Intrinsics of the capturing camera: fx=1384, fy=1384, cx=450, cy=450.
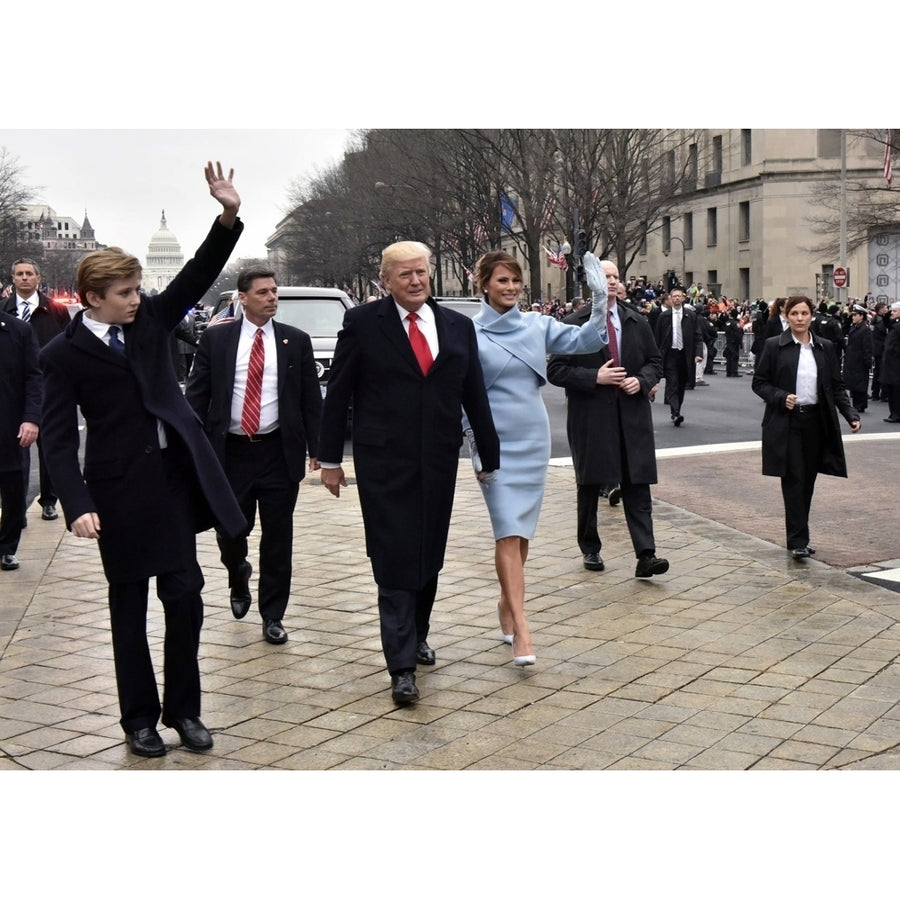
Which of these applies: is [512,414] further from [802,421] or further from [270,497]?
[802,421]

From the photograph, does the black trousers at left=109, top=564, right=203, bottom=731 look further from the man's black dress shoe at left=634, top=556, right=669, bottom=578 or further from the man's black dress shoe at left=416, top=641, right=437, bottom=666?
the man's black dress shoe at left=634, top=556, right=669, bottom=578

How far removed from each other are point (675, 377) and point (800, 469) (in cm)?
1079

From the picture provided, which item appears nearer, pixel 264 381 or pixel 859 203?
pixel 264 381

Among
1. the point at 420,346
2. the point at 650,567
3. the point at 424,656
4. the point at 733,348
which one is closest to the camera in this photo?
the point at 420,346

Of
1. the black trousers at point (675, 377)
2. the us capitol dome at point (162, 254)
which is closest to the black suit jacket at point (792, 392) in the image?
the black trousers at point (675, 377)

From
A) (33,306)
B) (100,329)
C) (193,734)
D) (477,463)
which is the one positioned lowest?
(193,734)

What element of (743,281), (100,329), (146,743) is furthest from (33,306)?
(743,281)

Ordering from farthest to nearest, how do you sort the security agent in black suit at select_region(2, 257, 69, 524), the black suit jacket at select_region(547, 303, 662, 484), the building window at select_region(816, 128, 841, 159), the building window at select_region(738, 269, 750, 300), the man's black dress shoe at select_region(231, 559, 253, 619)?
the building window at select_region(738, 269, 750, 300) < the building window at select_region(816, 128, 841, 159) < the security agent in black suit at select_region(2, 257, 69, 524) < the black suit jacket at select_region(547, 303, 662, 484) < the man's black dress shoe at select_region(231, 559, 253, 619)

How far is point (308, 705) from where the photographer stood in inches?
222

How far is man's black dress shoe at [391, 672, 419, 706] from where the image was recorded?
18.3ft

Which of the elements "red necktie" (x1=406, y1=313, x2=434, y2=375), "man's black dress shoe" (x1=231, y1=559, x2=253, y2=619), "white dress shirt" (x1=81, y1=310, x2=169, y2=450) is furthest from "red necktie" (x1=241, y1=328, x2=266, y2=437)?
"white dress shirt" (x1=81, y1=310, x2=169, y2=450)

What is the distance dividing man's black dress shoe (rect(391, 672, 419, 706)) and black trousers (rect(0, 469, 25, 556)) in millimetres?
4115

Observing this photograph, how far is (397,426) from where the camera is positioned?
567 cm

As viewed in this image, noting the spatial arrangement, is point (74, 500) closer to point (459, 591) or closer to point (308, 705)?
point (308, 705)
